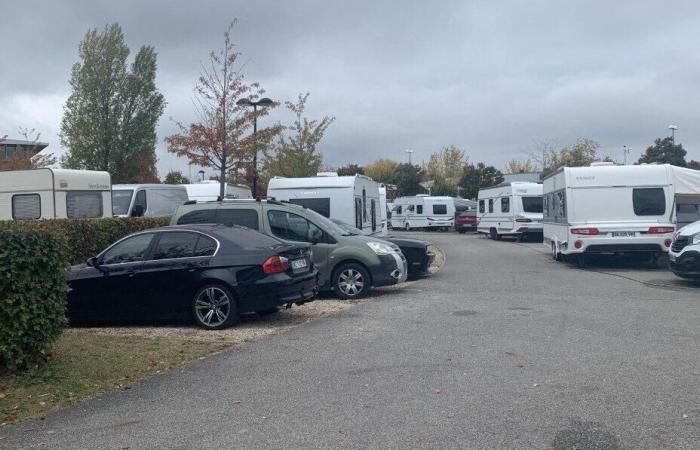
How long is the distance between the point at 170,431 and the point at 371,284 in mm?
8152

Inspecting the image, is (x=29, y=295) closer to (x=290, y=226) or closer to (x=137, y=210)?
(x=290, y=226)

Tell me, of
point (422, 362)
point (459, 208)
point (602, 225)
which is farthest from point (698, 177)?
point (459, 208)

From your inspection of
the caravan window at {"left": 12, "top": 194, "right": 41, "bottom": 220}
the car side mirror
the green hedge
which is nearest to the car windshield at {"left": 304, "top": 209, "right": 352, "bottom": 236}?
the green hedge

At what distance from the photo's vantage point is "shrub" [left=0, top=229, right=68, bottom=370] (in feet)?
23.4

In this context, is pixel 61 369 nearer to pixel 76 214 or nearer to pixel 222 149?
pixel 76 214

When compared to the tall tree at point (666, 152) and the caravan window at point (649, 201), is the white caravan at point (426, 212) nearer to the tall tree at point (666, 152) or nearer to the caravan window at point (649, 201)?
the tall tree at point (666, 152)

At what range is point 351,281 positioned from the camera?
13.7 m

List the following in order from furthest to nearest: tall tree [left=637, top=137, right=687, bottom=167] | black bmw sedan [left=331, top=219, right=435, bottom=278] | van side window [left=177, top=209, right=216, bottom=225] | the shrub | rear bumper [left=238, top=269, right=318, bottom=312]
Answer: tall tree [left=637, top=137, right=687, bottom=167], black bmw sedan [left=331, top=219, right=435, bottom=278], van side window [left=177, top=209, right=216, bottom=225], rear bumper [left=238, top=269, right=318, bottom=312], the shrub

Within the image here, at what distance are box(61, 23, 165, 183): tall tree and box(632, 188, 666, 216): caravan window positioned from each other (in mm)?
21655

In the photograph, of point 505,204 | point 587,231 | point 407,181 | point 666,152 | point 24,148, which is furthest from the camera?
point 407,181

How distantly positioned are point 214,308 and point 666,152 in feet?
157

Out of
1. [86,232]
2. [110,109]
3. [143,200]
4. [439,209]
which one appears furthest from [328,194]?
[439,209]

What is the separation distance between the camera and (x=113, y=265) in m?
10.6

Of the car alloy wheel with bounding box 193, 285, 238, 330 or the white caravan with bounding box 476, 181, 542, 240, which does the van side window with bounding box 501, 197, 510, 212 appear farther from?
the car alloy wheel with bounding box 193, 285, 238, 330
